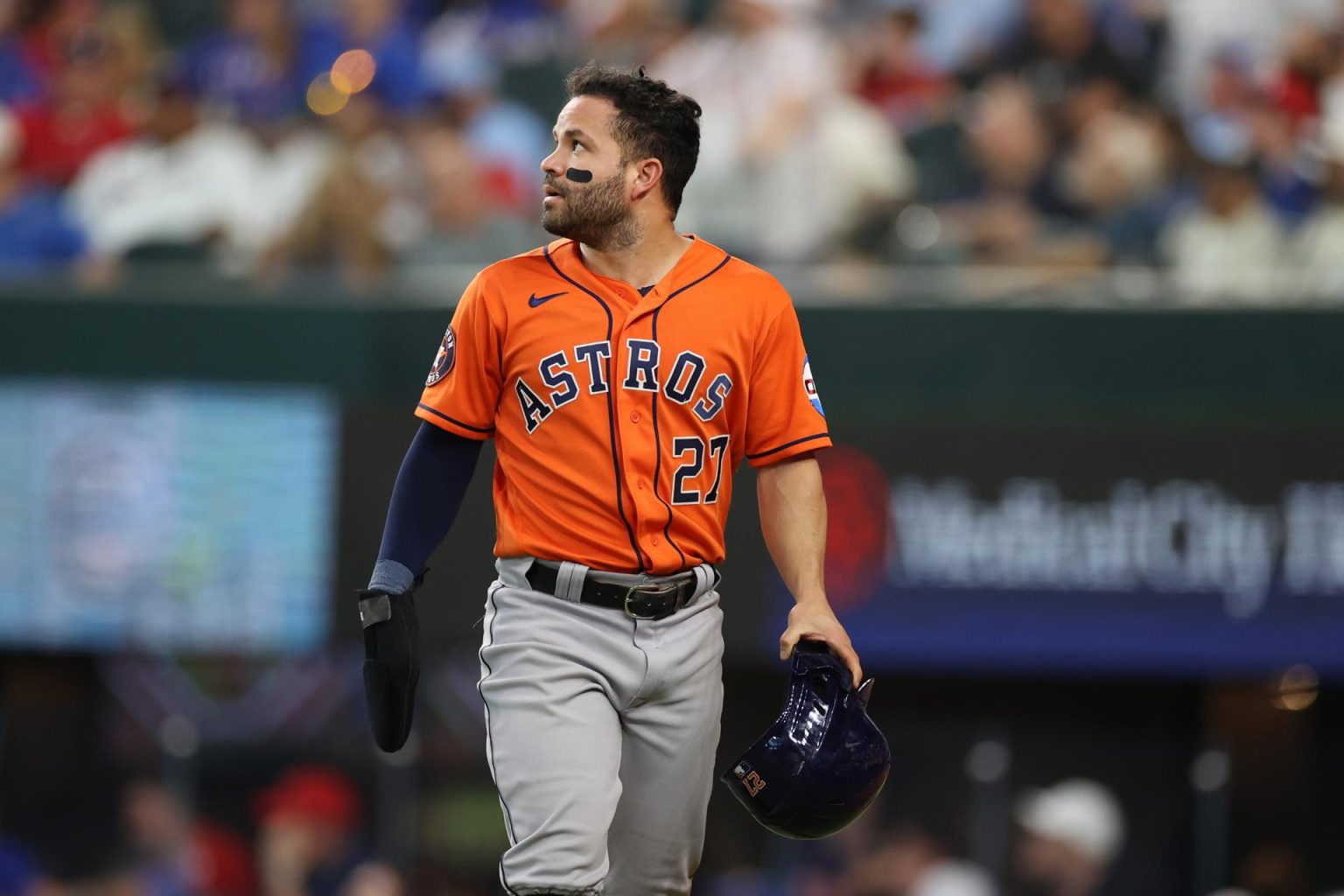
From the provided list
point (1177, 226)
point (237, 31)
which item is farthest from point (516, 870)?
point (237, 31)

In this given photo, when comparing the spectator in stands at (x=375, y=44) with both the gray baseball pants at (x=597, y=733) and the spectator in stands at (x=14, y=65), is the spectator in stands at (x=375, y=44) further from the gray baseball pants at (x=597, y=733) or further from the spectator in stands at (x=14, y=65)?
the gray baseball pants at (x=597, y=733)

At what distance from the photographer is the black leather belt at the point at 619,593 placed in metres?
3.55

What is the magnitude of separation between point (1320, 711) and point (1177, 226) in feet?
6.85

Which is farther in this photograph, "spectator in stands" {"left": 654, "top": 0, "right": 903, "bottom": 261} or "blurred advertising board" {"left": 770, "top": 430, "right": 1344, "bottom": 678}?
"spectator in stands" {"left": 654, "top": 0, "right": 903, "bottom": 261}

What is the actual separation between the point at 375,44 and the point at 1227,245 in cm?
428

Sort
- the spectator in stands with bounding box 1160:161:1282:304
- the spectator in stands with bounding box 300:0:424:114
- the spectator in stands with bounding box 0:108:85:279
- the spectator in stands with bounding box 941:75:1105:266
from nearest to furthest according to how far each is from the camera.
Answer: the spectator in stands with bounding box 1160:161:1282:304 → the spectator in stands with bounding box 941:75:1105:266 → the spectator in stands with bounding box 0:108:85:279 → the spectator in stands with bounding box 300:0:424:114

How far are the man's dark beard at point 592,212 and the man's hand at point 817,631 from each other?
0.80 metres

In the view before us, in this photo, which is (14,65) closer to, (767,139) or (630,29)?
(630,29)

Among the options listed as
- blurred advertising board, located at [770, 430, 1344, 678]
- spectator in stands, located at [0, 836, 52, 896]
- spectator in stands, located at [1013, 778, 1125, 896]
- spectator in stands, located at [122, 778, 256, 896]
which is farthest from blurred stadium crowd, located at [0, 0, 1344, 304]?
spectator in stands, located at [0, 836, 52, 896]

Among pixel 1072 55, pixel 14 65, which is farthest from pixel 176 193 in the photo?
pixel 1072 55

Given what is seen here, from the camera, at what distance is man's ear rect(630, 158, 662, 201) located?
362 cm

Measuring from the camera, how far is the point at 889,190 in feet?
24.8

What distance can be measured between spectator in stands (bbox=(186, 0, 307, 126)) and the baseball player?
18.2ft

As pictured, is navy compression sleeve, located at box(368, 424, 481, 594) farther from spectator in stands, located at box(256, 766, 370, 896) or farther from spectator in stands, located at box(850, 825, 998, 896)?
spectator in stands, located at box(256, 766, 370, 896)
